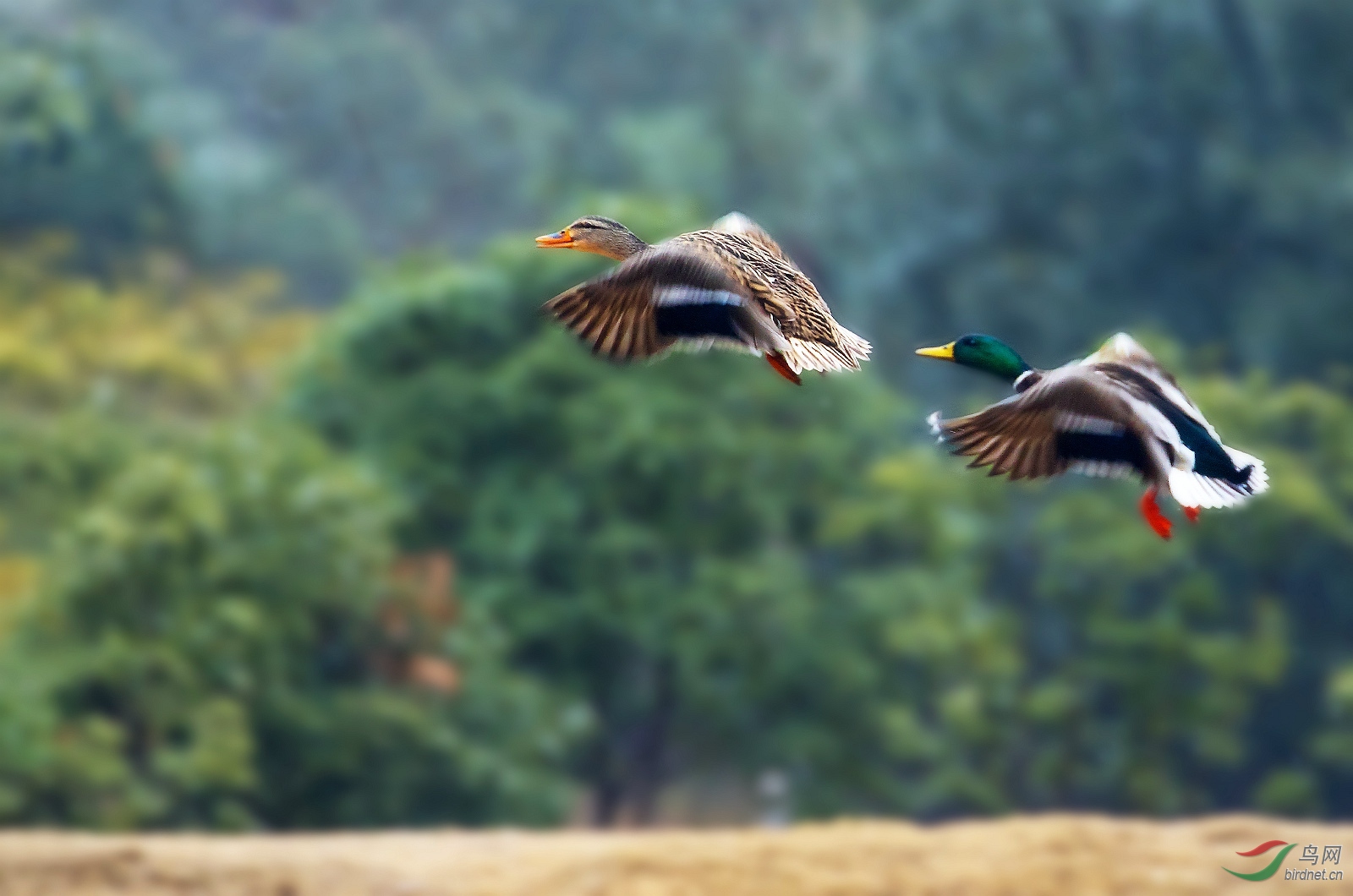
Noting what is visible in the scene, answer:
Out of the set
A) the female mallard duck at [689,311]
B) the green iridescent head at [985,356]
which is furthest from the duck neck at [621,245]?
the green iridescent head at [985,356]

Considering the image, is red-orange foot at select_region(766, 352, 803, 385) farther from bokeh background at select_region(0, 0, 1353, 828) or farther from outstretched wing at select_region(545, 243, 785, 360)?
bokeh background at select_region(0, 0, 1353, 828)

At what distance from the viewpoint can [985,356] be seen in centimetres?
365

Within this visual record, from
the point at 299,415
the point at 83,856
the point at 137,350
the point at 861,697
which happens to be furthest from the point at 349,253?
the point at 83,856

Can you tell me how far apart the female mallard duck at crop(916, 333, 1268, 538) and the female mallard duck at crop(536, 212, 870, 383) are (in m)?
0.27

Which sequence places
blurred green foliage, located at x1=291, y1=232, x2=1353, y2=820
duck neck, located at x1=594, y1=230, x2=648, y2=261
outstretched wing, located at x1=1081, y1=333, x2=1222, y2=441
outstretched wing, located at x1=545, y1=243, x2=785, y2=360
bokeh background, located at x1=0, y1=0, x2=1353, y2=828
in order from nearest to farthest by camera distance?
outstretched wing, located at x1=545, y1=243, x2=785, y2=360 → outstretched wing, located at x1=1081, y1=333, x2=1222, y2=441 → duck neck, located at x1=594, y1=230, x2=648, y2=261 → bokeh background, located at x1=0, y1=0, x2=1353, y2=828 → blurred green foliage, located at x1=291, y1=232, x2=1353, y2=820

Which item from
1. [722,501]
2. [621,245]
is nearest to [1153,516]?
[621,245]

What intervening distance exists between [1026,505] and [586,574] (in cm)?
434

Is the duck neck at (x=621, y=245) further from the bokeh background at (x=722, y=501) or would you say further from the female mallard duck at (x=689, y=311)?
the bokeh background at (x=722, y=501)

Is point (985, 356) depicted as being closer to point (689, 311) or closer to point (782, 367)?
point (782, 367)

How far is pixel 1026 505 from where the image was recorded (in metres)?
17.1

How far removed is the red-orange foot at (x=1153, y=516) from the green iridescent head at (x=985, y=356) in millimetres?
330

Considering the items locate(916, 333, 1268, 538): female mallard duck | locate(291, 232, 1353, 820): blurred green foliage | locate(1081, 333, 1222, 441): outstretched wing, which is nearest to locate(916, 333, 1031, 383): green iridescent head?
locate(916, 333, 1268, 538): female mallard duck

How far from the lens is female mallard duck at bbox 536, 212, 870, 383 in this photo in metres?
3.38

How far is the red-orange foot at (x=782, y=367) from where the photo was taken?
340 centimetres
